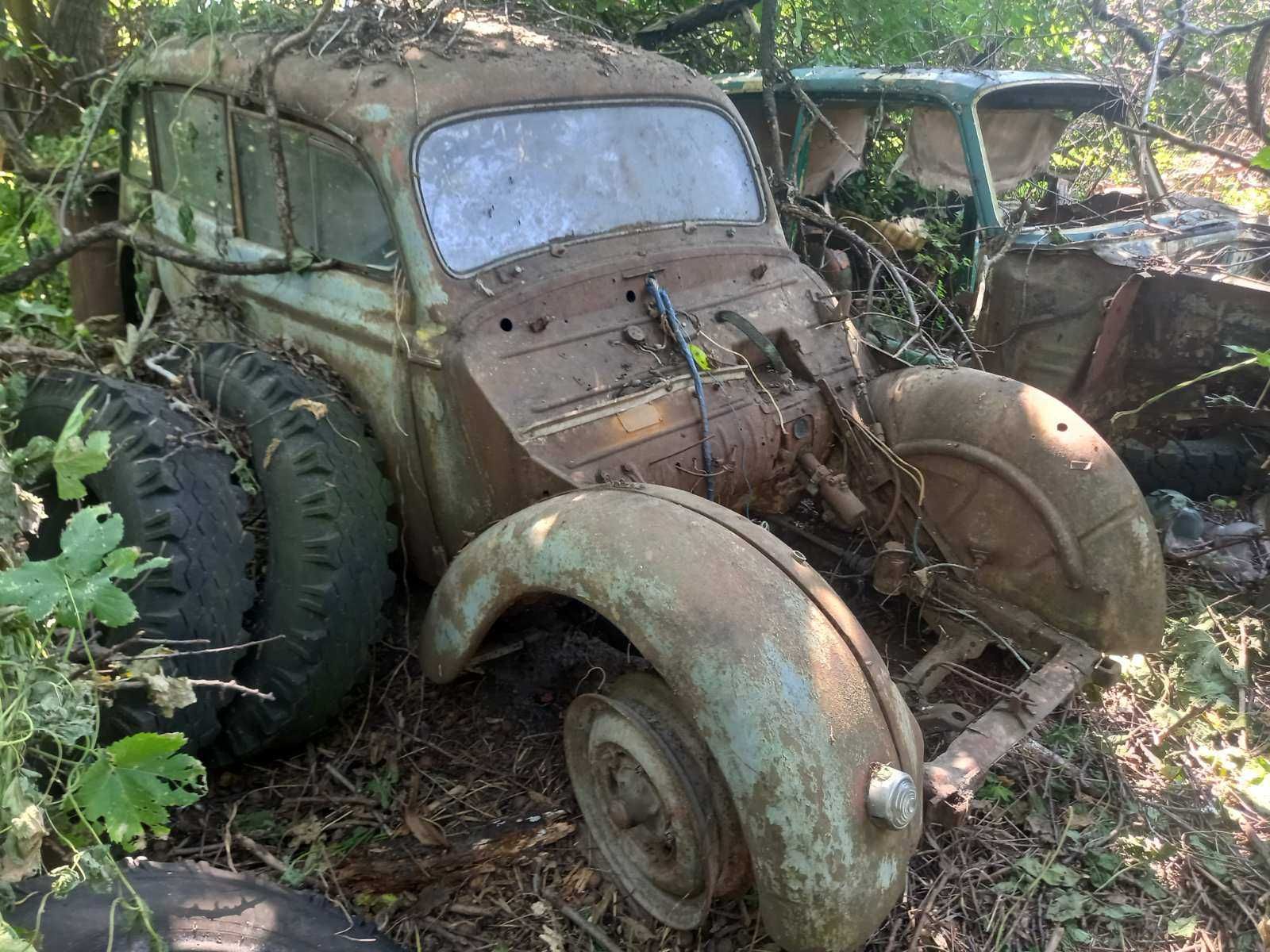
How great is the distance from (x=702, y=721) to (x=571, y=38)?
2686mm

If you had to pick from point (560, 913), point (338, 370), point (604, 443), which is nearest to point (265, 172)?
point (338, 370)

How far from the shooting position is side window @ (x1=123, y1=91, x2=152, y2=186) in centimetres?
402

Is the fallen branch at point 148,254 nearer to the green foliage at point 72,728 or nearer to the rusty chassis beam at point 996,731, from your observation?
the green foliage at point 72,728

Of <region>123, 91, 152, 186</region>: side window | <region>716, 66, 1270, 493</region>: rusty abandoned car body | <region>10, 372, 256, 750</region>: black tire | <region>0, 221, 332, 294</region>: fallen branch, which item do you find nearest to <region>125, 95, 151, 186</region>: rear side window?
<region>123, 91, 152, 186</region>: side window

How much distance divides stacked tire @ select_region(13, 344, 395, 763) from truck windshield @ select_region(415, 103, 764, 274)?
73 centimetres

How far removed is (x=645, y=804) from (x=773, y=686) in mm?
592

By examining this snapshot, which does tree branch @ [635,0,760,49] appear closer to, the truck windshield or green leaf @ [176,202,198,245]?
the truck windshield

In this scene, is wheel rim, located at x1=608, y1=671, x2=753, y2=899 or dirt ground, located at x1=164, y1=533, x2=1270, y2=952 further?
dirt ground, located at x1=164, y1=533, x2=1270, y2=952

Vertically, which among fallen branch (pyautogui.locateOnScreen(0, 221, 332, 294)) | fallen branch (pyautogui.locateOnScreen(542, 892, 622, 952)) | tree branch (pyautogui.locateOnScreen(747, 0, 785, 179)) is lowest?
fallen branch (pyautogui.locateOnScreen(542, 892, 622, 952))

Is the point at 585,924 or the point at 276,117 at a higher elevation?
the point at 276,117

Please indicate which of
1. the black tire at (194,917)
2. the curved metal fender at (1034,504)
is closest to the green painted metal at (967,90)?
the curved metal fender at (1034,504)

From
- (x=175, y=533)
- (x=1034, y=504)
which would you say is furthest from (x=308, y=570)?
(x=1034, y=504)

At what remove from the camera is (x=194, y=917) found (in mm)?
2037

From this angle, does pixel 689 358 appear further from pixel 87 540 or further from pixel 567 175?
pixel 87 540
